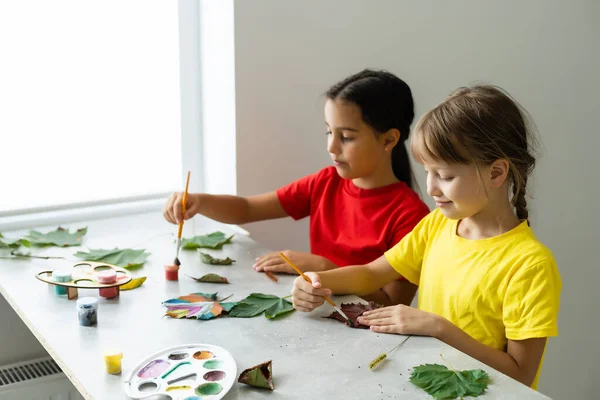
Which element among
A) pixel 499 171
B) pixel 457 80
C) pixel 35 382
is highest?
pixel 457 80

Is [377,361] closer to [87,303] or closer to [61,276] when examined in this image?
[87,303]

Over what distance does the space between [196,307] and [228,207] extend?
23.3 inches

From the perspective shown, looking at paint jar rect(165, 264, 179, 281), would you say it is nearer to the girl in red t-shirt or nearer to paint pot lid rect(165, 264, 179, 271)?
paint pot lid rect(165, 264, 179, 271)

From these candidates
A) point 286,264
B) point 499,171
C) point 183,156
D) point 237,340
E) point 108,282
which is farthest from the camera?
A: point 183,156

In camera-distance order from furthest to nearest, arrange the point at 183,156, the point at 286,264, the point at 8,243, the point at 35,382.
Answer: the point at 183,156 < the point at 35,382 < the point at 8,243 < the point at 286,264

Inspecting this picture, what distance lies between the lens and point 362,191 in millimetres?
1960

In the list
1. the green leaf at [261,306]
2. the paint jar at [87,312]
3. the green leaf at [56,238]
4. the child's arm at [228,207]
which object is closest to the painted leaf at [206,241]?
the child's arm at [228,207]

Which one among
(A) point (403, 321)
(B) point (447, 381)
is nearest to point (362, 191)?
(A) point (403, 321)

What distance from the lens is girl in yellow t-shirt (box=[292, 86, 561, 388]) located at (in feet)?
4.53

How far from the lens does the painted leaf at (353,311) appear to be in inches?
56.5

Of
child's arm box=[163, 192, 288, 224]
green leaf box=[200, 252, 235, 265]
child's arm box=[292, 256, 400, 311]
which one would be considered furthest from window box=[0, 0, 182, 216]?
child's arm box=[292, 256, 400, 311]

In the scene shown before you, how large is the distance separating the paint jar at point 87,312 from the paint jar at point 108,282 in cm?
13

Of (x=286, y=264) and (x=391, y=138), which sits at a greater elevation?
(x=391, y=138)

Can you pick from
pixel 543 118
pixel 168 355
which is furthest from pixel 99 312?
pixel 543 118
